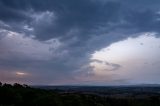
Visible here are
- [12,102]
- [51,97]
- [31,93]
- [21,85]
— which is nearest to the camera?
[12,102]

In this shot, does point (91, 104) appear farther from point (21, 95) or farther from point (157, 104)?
point (157, 104)

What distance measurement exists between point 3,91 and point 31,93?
5692 mm

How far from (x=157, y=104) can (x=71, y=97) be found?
36.1 meters

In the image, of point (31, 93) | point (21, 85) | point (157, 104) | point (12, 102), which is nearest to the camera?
point (12, 102)

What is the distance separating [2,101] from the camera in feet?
151

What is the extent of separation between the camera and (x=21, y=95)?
165 ft

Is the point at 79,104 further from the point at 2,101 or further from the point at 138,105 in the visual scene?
the point at 138,105

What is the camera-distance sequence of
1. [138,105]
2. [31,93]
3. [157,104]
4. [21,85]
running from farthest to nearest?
1. [157,104]
2. [138,105]
3. [21,85]
4. [31,93]

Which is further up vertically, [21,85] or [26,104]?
[21,85]

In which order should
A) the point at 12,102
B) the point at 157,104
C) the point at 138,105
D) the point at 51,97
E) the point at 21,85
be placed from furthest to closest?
the point at 157,104
the point at 138,105
the point at 21,85
the point at 51,97
the point at 12,102

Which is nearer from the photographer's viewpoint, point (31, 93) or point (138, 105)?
point (31, 93)

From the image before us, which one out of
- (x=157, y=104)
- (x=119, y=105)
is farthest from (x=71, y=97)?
(x=157, y=104)

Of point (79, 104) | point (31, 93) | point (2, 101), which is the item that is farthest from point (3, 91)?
point (79, 104)

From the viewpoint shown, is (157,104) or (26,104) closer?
(26,104)
